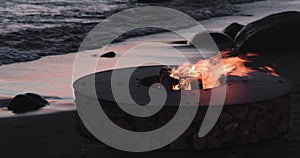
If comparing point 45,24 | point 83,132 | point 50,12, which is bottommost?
point 50,12

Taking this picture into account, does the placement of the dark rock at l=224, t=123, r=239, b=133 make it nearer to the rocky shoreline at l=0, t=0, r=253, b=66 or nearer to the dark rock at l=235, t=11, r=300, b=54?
the dark rock at l=235, t=11, r=300, b=54

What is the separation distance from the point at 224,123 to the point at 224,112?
0.37ft

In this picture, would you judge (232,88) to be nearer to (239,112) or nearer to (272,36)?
(239,112)

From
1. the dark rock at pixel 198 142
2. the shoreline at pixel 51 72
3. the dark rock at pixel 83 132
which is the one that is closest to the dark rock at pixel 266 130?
the dark rock at pixel 198 142

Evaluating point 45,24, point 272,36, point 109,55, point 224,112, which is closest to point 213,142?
point 224,112

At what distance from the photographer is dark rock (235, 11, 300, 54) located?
13.1 meters

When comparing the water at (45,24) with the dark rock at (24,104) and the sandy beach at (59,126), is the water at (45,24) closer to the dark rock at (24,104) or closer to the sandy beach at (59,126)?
the sandy beach at (59,126)

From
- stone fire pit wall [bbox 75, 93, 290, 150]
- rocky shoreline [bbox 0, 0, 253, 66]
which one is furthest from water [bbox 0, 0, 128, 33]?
stone fire pit wall [bbox 75, 93, 290, 150]

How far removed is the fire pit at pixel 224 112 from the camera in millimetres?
5875

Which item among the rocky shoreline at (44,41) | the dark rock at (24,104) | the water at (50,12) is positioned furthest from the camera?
the water at (50,12)

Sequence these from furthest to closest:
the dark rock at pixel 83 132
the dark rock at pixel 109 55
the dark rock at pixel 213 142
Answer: the dark rock at pixel 109 55, the dark rock at pixel 83 132, the dark rock at pixel 213 142

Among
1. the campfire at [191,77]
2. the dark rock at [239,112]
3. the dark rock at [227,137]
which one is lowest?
the dark rock at [227,137]

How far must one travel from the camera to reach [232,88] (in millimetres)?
6590

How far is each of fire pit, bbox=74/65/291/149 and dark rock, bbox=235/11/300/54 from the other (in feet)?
21.3
